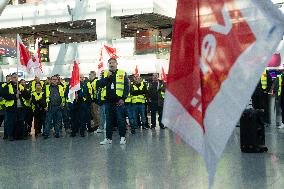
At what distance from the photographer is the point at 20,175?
6273 mm

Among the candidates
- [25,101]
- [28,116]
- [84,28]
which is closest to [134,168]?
[25,101]

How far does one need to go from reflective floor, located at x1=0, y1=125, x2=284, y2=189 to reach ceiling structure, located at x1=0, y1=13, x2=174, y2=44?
76.9ft

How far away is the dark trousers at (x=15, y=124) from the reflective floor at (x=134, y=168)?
2.80 m

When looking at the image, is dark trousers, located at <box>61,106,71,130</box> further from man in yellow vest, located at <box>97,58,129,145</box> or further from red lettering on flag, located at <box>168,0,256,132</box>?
red lettering on flag, located at <box>168,0,256,132</box>

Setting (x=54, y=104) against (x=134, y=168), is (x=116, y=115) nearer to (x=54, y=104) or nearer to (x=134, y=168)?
(x=54, y=104)

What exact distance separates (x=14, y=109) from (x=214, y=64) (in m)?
10.1

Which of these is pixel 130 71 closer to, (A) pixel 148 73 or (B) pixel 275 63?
(A) pixel 148 73

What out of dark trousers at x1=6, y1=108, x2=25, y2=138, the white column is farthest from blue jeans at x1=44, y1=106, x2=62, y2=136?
the white column

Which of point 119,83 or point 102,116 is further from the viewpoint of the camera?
point 102,116

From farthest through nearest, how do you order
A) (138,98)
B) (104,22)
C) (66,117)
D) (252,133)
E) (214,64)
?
(104,22) → (138,98) → (66,117) → (252,133) → (214,64)

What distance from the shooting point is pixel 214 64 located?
279cm

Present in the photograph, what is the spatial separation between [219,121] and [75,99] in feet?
34.6

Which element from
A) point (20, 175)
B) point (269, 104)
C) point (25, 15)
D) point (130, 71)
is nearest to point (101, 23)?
point (130, 71)

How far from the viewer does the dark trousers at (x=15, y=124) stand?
481 inches
